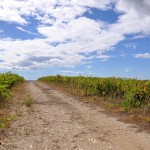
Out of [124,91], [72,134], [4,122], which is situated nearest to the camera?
[72,134]

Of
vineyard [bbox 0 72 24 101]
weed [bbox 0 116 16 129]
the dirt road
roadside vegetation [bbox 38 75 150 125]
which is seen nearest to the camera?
the dirt road

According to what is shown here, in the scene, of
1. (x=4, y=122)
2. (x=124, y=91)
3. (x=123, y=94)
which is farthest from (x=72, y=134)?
(x=123, y=94)

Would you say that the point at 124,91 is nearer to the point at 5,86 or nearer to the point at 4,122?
the point at 5,86

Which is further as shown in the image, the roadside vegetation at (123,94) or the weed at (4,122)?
the roadside vegetation at (123,94)

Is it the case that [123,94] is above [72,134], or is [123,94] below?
above

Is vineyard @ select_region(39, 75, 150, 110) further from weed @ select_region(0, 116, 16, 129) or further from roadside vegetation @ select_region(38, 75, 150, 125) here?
Result: weed @ select_region(0, 116, 16, 129)

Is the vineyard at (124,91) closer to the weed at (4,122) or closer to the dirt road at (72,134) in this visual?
the dirt road at (72,134)

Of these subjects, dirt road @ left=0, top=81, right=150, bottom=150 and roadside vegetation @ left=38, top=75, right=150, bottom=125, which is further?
roadside vegetation @ left=38, top=75, right=150, bottom=125

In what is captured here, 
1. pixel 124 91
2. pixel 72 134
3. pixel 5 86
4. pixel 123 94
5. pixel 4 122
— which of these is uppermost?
pixel 5 86

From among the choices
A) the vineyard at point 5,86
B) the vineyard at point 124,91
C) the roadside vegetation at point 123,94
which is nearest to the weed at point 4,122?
the vineyard at point 5,86

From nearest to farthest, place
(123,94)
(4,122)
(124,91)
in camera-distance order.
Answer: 1. (4,122)
2. (124,91)
3. (123,94)

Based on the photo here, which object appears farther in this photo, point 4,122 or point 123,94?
point 123,94

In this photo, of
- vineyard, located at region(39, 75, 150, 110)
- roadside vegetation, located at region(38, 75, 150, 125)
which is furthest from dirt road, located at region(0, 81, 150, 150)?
vineyard, located at region(39, 75, 150, 110)

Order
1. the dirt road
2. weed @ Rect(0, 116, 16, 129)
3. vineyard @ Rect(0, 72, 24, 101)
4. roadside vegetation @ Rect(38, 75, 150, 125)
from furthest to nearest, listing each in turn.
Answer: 1. vineyard @ Rect(0, 72, 24, 101)
2. roadside vegetation @ Rect(38, 75, 150, 125)
3. weed @ Rect(0, 116, 16, 129)
4. the dirt road
